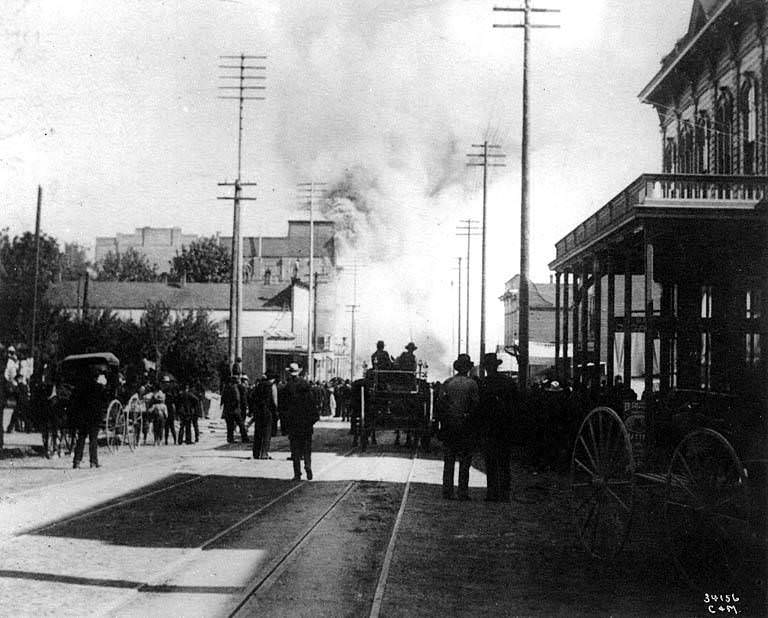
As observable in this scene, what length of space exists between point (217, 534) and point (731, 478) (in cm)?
527

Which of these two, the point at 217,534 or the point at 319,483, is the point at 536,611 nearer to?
the point at 217,534

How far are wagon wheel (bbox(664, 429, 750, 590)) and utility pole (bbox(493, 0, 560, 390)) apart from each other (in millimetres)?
15722

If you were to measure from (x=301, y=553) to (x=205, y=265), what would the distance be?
284 ft

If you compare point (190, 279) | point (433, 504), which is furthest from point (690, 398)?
point (190, 279)

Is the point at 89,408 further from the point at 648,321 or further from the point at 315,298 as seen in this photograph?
the point at 315,298

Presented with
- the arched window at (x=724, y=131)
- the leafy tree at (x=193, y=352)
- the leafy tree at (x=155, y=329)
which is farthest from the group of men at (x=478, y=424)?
the leafy tree at (x=155, y=329)

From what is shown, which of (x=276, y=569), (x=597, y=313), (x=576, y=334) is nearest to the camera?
(x=276, y=569)

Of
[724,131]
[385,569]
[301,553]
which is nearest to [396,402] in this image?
[724,131]

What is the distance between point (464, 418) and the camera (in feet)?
44.3

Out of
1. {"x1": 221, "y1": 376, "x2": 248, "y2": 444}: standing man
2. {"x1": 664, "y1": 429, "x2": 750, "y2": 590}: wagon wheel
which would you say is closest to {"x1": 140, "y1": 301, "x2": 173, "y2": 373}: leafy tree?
{"x1": 221, "y1": 376, "x2": 248, "y2": 444}: standing man

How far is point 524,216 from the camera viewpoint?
24906 millimetres

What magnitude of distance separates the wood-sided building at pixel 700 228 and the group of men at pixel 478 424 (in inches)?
129

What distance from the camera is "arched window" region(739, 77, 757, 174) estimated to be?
2295 centimetres

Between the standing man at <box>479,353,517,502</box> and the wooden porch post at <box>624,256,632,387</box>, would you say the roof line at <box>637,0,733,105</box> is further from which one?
the standing man at <box>479,353,517,502</box>
